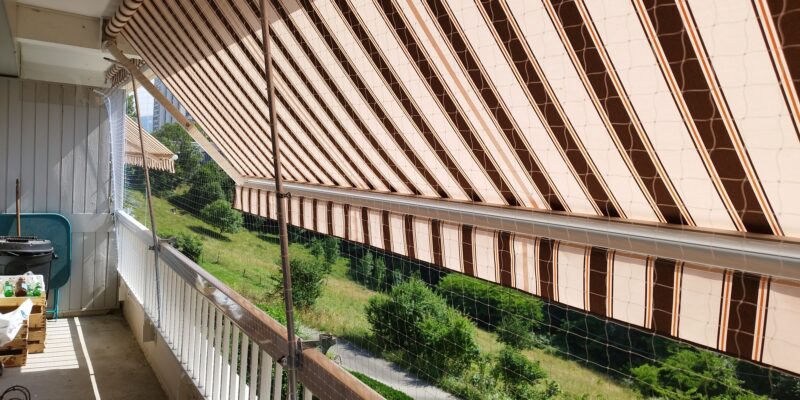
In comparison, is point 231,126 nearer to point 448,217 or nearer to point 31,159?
point 448,217

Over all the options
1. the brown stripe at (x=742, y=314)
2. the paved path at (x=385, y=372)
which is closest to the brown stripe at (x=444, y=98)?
the brown stripe at (x=742, y=314)

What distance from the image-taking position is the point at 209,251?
777 inches

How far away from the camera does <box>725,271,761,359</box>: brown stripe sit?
4.71ft

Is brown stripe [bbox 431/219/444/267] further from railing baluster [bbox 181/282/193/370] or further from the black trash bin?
the black trash bin

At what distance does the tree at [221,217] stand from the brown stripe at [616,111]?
1397cm

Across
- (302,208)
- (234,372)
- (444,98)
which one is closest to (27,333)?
(234,372)

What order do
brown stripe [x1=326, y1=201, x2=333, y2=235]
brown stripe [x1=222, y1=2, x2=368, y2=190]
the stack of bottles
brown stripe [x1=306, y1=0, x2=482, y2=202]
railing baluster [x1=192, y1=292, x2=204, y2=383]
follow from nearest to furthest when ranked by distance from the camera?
1. brown stripe [x1=306, y1=0, x2=482, y2=202]
2. brown stripe [x1=222, y1=2, x2=368, y2=190]
3. brown stripe [x1=326, y1=201, x2=333, y2=235]
4. railing baluster [x1=192, y1=292, x2=204, y2=383]
5. the stack of bottles

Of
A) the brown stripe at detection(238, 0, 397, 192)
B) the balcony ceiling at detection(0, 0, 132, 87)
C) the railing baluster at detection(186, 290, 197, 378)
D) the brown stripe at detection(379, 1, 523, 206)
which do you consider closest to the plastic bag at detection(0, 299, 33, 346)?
the railing baluster at detection(186, 290, 197, 378)

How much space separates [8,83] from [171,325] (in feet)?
13.2

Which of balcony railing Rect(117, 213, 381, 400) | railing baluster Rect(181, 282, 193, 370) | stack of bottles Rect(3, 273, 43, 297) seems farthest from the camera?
stack of bottles Rect(3, 273, 43, 297)

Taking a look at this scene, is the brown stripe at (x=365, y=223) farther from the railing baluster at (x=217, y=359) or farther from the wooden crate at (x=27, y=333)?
the wooden crate at (x=27, y=333)

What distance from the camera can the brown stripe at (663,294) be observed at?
164 centimetres

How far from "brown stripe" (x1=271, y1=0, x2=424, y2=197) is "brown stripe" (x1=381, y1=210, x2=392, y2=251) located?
7.9 inches

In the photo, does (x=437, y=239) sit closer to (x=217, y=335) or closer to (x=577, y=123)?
(x=577, y=123)
